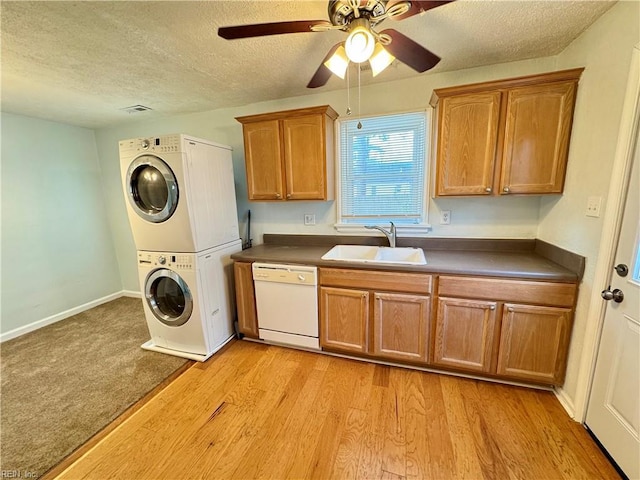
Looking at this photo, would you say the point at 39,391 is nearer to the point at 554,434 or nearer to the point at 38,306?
the point at 38,306

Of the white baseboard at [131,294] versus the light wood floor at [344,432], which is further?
the white baseboard at [131,294]

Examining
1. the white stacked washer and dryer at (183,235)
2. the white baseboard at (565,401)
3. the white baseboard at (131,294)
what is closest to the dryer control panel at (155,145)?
the white stacked washer and dryer at (183,235)

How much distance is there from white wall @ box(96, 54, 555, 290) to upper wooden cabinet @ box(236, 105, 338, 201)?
336mm

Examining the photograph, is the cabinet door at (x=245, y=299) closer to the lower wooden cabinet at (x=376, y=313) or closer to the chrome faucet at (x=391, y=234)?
the lower wooden cabinet at (x=376, y=313)

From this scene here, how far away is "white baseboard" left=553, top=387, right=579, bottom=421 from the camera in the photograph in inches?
63.3

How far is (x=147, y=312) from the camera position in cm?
243

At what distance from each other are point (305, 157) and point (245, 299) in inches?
56.5

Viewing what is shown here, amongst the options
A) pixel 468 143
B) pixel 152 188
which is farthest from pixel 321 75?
pixel 152 188

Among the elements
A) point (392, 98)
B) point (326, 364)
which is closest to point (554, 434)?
point (326, 364)

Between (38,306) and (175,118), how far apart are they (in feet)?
8.89

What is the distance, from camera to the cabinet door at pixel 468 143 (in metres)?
1.84

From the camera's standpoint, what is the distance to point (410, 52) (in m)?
1.29

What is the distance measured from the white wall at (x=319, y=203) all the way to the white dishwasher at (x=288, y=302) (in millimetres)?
676

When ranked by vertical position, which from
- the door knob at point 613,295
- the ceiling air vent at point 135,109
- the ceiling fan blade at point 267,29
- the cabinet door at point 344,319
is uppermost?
the ceiling air vent at point 135,109
